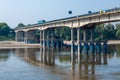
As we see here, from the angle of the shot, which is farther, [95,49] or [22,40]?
[22,40]

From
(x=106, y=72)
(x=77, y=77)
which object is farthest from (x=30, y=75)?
(x=106, y=72)

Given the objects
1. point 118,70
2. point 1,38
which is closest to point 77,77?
point 118,70

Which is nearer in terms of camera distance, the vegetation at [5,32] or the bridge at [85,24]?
the bridge at [85,24]

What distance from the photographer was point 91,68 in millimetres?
58469

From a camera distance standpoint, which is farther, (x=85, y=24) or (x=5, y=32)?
(x=5, y=32)

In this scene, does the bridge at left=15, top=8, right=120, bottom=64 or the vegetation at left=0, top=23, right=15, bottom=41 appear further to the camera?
the vegetation at left=0, top=23, right=15, bottom=41

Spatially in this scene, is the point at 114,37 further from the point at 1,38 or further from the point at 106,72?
Result: the point at 106,72

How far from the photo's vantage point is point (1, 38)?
18075 centimetres

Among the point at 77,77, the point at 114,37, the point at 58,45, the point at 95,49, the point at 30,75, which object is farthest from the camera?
the point at 114,37

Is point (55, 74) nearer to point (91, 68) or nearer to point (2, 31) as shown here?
point (91, 68)

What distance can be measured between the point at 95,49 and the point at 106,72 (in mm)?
31440

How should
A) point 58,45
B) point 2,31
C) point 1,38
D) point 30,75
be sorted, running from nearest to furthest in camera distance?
point 30,75, point 58,45, point 1,38, point 2,31

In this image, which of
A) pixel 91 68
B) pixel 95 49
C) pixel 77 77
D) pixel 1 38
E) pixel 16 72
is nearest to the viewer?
pixel 77 77

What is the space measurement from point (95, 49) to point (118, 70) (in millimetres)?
29435
